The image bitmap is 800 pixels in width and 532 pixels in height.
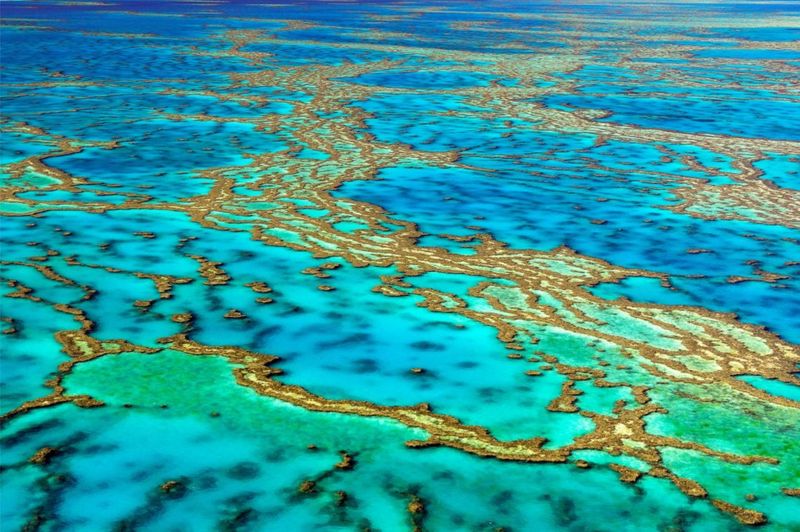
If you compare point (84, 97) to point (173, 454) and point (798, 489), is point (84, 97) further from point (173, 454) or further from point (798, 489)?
point (798, 489)

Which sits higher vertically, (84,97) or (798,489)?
(798,489)

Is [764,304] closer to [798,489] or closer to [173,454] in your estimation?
[798,489]

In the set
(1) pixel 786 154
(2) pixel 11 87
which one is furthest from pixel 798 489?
(2) pixel 11 87

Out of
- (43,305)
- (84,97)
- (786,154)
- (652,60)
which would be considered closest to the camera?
(43,305)

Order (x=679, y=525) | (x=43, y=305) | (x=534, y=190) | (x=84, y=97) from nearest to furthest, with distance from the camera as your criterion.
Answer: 1. (x=679, y=525)
2. (x=43, y=305)
3. (x=534, y=190)
4. (x=84, y=97)

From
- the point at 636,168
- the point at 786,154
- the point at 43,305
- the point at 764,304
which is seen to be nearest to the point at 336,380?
the point at 43,305

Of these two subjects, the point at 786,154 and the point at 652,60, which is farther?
the point at 652,60
